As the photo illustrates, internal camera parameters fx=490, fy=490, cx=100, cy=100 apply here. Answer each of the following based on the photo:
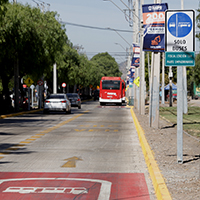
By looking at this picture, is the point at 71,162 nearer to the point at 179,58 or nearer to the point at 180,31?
the point at 179,58

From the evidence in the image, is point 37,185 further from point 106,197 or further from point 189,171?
point 189,171

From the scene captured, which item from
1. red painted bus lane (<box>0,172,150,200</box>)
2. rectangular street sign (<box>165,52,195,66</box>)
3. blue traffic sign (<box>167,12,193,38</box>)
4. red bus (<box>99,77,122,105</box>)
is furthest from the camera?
red bus (<box>99,77,122,105</box>)

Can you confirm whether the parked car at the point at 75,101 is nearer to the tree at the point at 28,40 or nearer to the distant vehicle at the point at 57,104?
the tree at the point at 28,40

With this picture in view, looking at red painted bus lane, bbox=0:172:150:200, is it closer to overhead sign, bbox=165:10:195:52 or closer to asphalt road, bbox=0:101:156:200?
asphalt road, bbox=0:101:156:200

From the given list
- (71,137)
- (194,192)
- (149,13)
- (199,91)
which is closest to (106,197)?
(194,192)

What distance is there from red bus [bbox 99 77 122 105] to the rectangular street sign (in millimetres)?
52236

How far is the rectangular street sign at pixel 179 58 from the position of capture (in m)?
10.5

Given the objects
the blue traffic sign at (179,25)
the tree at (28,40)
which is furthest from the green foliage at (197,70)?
the blue traffic sign at (179,25)

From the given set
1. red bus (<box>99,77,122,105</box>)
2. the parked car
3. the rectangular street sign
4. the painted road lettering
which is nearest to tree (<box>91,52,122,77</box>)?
red bus (<box>99,77,122,105</box>)

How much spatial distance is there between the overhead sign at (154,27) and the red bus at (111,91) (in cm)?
4280

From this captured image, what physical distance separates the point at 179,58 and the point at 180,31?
0.60 metres

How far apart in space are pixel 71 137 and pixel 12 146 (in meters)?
3.44

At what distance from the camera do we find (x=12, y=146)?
1538 centimetres

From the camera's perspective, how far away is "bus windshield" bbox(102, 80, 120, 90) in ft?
208
